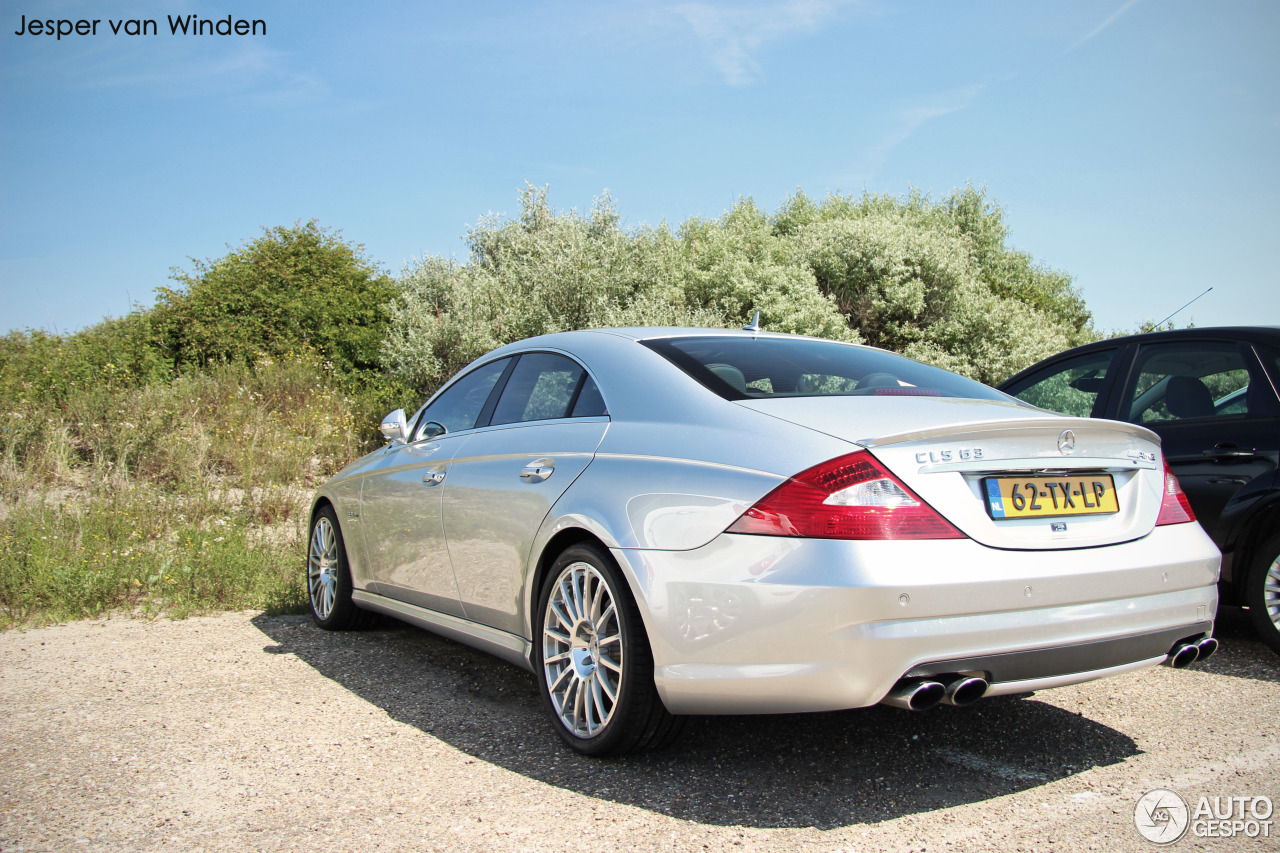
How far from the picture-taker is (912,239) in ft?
70.4

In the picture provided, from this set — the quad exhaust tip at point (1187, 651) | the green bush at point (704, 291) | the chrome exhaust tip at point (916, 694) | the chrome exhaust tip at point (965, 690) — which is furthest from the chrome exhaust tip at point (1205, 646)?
the green bush at point (704, 291)

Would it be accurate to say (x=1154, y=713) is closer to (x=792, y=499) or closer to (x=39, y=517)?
(x=792, y=499)

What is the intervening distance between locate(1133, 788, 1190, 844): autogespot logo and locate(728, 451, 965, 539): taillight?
100cm

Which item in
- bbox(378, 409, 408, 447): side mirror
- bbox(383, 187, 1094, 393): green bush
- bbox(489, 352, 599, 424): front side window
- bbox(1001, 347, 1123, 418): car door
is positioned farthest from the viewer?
bbox(383, 187, 1094, 393): green bush

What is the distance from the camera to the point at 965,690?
2.57 meters

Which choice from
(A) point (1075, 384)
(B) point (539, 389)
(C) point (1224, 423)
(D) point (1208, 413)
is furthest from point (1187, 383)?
(B) point (539, 389)

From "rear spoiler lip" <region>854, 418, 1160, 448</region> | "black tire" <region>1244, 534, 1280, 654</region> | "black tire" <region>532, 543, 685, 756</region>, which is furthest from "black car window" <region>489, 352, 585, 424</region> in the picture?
"black tire" <region>1244, 534, 1280, 654</region>

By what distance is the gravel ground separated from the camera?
2686 mm

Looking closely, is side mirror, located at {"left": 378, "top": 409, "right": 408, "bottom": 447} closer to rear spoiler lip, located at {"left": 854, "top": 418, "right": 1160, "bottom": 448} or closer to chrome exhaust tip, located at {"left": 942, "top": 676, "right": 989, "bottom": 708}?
rear spoiler lip, located at {"left": 854, "top": 418, "right": 1160, "bottom": 448}

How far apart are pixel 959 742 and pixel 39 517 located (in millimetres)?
7055

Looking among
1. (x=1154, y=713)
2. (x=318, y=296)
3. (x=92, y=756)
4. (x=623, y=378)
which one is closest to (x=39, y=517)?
(x=92, y=756)

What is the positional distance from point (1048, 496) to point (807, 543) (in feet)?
2.61

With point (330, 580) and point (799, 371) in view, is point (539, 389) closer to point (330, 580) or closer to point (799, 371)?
point (799, 371)

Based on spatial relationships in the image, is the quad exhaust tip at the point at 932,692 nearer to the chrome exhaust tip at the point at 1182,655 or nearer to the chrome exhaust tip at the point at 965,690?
the chrome exhaust tip at the point at 965,690
